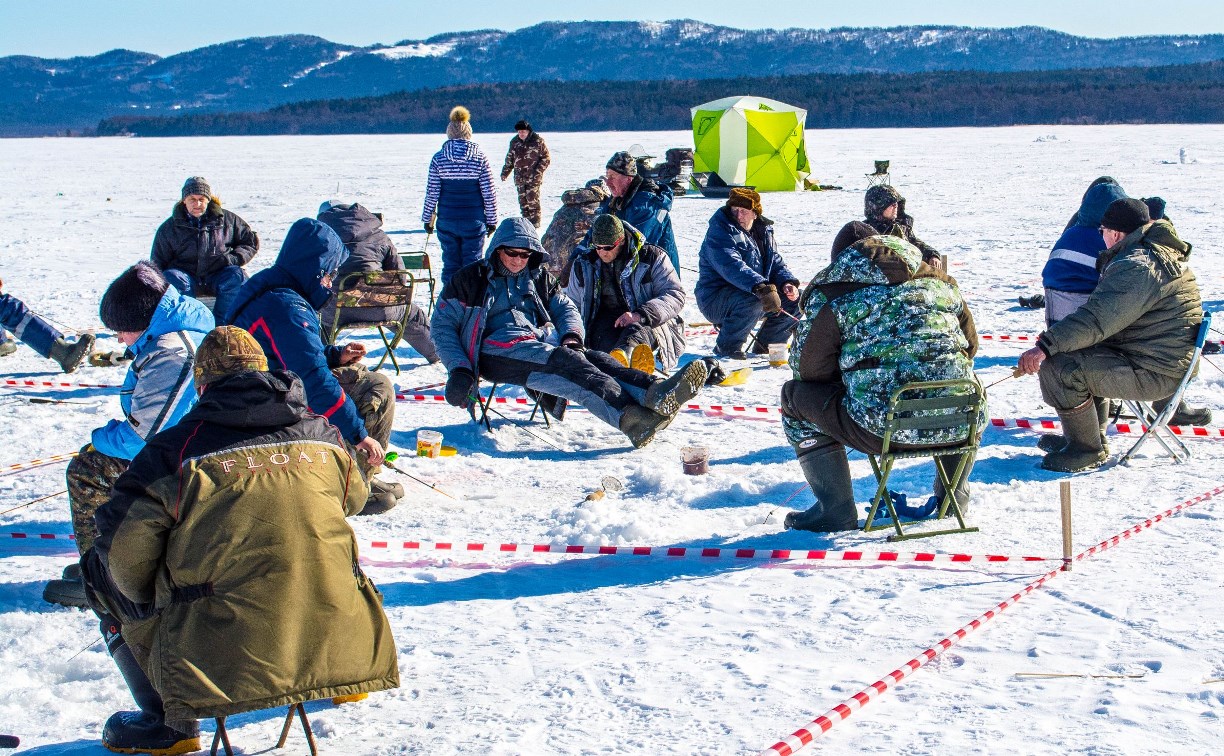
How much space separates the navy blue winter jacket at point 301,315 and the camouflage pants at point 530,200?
897cm

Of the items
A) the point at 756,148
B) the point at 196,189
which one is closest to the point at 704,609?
the point at 196,189

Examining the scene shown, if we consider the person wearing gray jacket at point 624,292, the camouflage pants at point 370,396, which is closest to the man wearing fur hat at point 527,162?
the person wearing gray jacket at point 624,292

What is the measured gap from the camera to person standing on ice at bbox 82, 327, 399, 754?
106 inches

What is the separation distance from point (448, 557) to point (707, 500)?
3.80ft

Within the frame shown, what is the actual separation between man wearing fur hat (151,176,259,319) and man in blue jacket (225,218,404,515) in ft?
10.5

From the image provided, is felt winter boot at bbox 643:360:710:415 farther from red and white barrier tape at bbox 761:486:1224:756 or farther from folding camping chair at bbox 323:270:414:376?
folding camping chair at bbox 323:270:414:376

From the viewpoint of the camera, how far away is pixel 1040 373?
528 cm

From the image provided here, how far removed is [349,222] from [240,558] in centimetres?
510

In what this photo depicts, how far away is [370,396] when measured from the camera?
17.4 feet

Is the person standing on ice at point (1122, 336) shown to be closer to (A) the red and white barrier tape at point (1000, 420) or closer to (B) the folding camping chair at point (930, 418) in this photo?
(A) the red and white barrier tape at point (1000, 420)

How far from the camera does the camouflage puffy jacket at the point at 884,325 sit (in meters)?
4.25

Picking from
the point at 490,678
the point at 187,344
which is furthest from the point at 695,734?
the point at 187,344

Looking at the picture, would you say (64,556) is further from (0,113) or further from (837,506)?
(0,113)

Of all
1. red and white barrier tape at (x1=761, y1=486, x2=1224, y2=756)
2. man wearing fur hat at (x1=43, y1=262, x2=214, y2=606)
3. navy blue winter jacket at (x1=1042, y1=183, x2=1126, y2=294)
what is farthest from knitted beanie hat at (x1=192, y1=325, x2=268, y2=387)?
navy blue winter jacket at (x1=1042, y1=183, x2=1126, y2=294)
